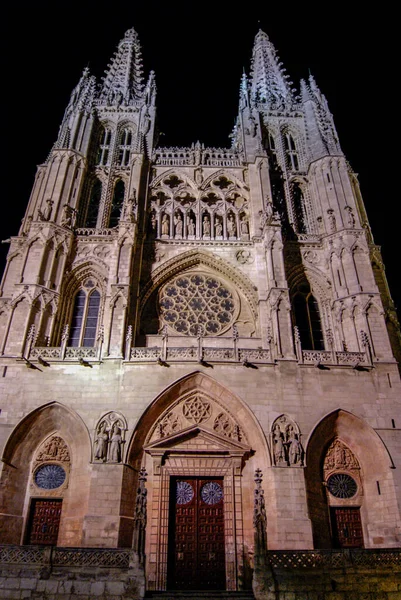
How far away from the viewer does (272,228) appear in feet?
61.1

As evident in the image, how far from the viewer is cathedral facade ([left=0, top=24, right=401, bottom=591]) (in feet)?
44.0

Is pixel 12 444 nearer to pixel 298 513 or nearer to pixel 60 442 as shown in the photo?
pixel 60 442

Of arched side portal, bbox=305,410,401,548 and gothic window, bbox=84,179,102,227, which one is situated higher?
gothic window, bbox=84,179,102,227

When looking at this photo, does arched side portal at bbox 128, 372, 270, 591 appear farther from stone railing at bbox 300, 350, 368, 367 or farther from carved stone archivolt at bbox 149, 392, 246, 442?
stone railing at bbox 300, 350, 368, 367

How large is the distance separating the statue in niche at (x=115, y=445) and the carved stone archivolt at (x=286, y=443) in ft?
16.0

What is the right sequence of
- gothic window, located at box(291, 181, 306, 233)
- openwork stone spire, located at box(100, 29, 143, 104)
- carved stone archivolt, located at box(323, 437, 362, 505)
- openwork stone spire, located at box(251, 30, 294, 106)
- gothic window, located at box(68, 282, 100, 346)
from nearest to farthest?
carved stone archivolt, located at box(323, 437, 362, 505) → gothic window, located at box(68, 282, 100, 346) → gothic window, located at box(291, 181, 306, 233) → openwork stone spire, located at box(100, 29, 143, 104) → openwork stone spire, located at box(251, 30, 294, 106)

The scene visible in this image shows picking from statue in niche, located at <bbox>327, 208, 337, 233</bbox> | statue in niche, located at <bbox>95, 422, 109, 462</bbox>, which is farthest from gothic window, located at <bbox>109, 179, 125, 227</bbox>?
statue in niche, located at <bbox>95, 422, 109, 462</bbox>

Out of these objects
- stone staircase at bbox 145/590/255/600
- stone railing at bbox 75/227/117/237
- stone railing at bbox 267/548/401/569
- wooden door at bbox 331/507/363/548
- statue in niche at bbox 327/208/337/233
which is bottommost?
stone staircase at bbox 145/590/255/600

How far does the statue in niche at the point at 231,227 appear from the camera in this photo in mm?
20672

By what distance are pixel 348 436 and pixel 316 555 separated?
5.44 m

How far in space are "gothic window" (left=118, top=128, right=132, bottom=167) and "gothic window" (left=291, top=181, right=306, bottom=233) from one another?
9.30 meters

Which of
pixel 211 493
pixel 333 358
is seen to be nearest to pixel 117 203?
pixel 333 358

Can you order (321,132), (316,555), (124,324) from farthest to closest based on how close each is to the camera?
(321,132) < (124,324) < (316,555)

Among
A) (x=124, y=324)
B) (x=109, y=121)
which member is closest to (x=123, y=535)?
(x=124, y=324)
